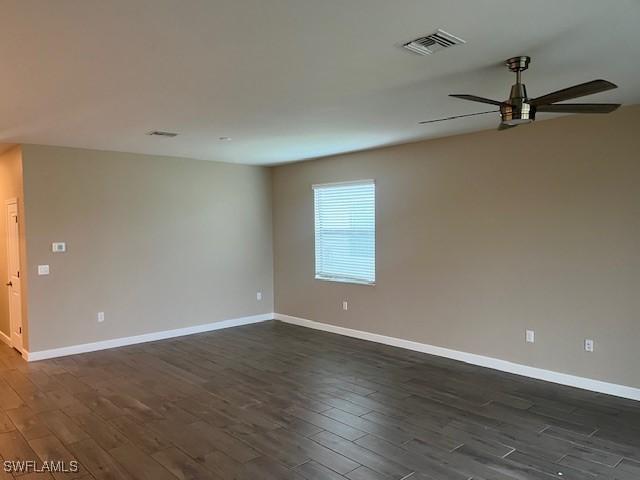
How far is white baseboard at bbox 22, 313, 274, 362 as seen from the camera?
552cm

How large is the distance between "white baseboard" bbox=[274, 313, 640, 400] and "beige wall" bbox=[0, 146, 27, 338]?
167 inches

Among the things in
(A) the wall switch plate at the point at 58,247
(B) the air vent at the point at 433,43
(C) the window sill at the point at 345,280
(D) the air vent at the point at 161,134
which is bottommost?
(C) the window sill at the point at 345,280

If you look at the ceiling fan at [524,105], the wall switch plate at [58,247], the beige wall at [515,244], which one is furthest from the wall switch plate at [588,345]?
the wall switch plate at [58,247]

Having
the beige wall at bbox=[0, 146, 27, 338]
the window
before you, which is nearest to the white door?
the beige wall at bbox=[0, 146, 27, 338]

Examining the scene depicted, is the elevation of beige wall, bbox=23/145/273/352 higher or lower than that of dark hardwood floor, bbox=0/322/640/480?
higher

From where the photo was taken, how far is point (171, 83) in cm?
319

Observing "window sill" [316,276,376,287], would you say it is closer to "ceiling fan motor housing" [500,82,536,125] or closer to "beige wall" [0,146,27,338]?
"ceiling fan motor housing" [500,82,536,125]

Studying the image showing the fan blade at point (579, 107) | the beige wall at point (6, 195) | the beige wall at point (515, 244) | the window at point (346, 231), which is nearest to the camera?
the fan blade at point (579, 107)

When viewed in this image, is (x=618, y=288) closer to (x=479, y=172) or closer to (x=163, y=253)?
(x=479, y=172)

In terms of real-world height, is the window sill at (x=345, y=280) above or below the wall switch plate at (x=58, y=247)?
below

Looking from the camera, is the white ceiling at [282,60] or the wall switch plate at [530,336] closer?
the white ceiling at [282,60]

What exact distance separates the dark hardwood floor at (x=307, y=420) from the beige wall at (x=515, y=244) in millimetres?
483

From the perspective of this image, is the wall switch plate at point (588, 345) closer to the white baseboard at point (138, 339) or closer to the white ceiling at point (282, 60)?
the white ceiling at point (282, 60)

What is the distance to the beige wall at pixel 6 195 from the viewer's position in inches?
214
